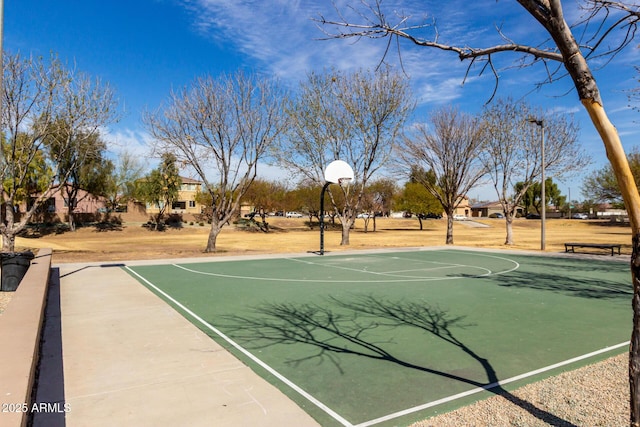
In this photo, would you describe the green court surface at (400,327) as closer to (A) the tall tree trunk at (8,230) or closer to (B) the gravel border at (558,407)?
(B) the gravel border at (558,407)

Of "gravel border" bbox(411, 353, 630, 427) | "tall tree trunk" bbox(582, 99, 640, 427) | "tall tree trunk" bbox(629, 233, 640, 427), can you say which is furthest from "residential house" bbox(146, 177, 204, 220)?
"tall tree trunk" bbox(629, 233, 640, 427)

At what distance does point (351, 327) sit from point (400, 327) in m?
0.95

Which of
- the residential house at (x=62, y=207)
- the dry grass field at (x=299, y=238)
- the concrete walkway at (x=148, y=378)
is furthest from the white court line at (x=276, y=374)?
the residential house at (x=62, y=207)

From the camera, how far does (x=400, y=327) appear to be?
8.45m

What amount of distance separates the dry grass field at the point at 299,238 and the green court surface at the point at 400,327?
12.6 m

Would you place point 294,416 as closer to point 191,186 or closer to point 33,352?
point 33,352

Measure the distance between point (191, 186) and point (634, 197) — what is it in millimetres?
93491

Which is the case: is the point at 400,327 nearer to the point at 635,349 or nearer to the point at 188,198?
the point at 635,349

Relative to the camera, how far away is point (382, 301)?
11.1 metres

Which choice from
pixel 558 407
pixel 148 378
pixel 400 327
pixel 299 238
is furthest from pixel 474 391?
pixel 299 238

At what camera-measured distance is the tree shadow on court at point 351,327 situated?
20.6 feet

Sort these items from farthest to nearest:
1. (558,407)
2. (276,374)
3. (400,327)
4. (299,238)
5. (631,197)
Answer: (299,238) < (400,327) < (276,374) < (558,407) < (631,197)

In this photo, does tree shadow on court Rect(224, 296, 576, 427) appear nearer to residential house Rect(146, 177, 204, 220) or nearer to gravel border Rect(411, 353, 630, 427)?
gravel border Rect(411, 353, 630, 427)

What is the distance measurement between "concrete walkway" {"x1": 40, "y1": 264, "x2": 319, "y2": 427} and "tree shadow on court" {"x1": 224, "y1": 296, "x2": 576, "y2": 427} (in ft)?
3.42
